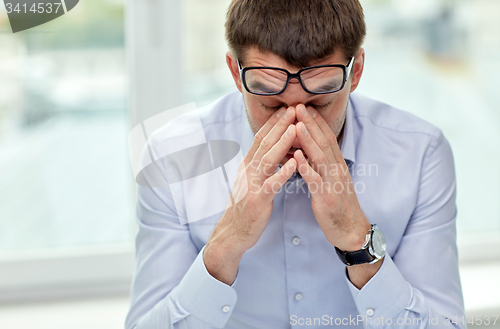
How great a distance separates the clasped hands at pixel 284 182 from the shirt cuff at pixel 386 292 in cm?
8

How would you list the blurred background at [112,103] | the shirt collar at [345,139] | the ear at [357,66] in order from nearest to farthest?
the ear at [357,66]
the shirt collar at [345,139]
the blurred background at [112,103]

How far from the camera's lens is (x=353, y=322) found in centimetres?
112

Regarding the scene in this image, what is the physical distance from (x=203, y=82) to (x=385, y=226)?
2.65 feet

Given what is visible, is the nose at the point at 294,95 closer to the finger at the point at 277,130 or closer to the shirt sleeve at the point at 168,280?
the finger at the point at 277,130

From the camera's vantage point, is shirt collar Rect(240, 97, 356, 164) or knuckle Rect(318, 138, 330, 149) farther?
shirt collar Rect(240, 97, 356, 164)

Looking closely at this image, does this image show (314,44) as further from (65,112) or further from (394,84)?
(65,112)

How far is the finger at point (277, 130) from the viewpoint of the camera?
941mm

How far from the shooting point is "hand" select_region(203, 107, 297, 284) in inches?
36.8

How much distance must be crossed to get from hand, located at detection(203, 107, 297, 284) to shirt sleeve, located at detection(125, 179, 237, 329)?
0.04 metres

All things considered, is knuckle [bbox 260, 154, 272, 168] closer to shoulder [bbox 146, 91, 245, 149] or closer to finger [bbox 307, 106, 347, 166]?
finger [bbox 307, 106, 347, 166]

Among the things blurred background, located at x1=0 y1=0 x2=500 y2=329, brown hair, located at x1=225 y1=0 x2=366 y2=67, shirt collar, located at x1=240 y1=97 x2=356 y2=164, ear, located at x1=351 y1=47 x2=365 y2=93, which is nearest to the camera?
brown hair, located at x1=225 y1=0 x2=366 y2=67

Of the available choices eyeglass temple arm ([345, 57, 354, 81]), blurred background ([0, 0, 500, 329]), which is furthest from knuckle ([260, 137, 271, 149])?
blurred background ([0, 0, 500, 329])

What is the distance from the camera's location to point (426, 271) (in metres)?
1.04

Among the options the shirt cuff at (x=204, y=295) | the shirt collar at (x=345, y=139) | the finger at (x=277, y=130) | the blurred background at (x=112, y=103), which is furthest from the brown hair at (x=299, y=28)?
the blurred background at (x=112, y=103)
